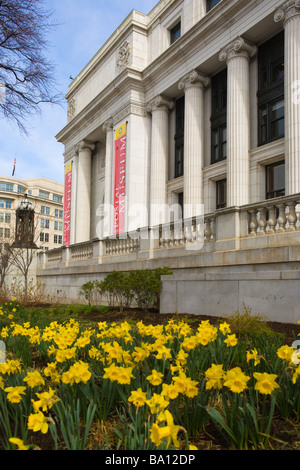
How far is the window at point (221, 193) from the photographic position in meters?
22.0

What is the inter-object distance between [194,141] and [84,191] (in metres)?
14.9

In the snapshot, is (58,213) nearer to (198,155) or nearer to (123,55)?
(123,55)

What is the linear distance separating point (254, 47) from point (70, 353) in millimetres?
20108

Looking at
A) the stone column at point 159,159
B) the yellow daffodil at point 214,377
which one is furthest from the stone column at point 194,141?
the yellow daffodil at point 214,377

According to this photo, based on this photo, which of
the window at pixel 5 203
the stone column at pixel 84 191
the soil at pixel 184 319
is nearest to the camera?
the soil at pixel 184 319

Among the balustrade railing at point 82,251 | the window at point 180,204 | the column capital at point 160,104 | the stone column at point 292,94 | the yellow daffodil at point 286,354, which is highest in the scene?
the column capital at point 160,104

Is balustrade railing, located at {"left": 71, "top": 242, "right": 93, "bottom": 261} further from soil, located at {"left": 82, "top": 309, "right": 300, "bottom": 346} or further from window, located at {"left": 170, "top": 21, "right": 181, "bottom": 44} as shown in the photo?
window, located at {"left": 170, "top": 21, "right": 181, "bottom": 44}

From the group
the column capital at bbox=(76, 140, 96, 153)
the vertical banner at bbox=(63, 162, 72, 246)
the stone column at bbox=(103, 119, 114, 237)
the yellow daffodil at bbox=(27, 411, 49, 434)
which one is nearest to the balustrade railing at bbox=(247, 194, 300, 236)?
the yellow daffodil at bbox=(27, 411, 49, 434)

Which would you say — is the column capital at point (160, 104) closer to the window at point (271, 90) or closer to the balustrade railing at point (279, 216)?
the window at point (271, 90)

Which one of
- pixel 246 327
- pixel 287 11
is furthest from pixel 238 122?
pixel 246 327

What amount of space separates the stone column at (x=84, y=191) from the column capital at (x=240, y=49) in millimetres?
17419

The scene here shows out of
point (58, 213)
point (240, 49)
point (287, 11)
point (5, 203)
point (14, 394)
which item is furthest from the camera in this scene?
point (58, 213)

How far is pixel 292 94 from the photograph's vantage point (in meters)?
15.9
